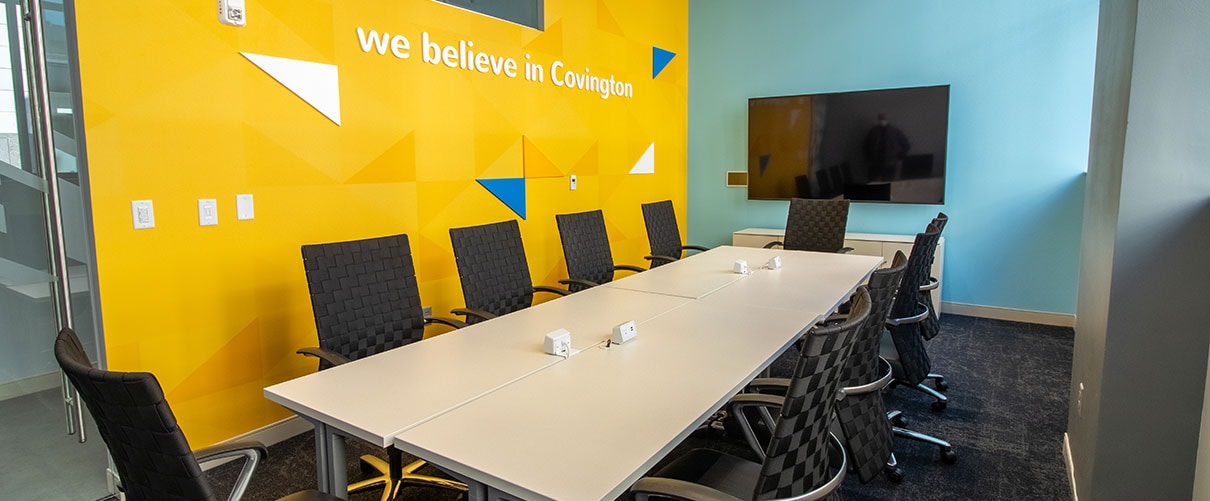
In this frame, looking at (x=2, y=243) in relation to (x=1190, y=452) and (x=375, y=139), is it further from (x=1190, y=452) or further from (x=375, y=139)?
(x=1190, y=452)

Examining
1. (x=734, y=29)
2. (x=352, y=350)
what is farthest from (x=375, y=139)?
(x=734, y=29)

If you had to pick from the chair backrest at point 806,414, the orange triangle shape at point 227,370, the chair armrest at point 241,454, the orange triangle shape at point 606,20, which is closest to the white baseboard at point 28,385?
the orange triangle shape at point 227,370

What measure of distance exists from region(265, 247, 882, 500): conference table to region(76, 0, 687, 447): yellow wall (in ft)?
4.32

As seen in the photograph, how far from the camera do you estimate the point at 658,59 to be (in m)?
6.54

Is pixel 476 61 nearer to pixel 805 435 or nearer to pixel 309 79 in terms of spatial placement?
pixel 309 79

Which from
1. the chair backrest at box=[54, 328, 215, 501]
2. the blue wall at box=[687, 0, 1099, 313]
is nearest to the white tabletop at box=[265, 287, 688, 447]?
the chair backrest at box=[54, 328, 215, 501]

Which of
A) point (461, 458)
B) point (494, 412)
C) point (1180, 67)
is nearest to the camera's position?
point (461, 458)

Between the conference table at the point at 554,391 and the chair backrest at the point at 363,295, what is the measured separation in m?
0.52

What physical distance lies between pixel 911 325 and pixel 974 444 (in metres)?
0.71

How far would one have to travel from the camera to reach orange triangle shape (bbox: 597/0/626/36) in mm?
5605

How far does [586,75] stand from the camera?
5488 mm

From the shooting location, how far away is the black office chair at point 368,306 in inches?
108

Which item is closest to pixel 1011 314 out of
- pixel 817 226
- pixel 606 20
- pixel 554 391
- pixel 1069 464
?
pixel 817 226

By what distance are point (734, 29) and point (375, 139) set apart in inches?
168
